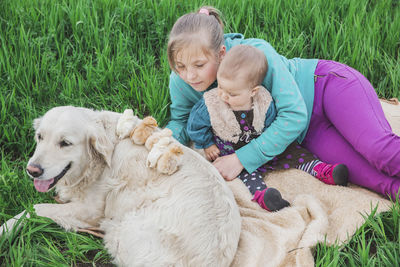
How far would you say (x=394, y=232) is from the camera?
2.66 m

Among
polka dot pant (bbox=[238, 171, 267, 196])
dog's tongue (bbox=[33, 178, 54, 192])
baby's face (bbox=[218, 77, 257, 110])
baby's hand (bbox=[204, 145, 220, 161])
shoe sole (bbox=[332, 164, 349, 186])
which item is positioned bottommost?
polka dot pant (bbox=[238, 171, 267, 196])

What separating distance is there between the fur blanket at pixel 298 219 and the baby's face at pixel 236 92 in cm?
65

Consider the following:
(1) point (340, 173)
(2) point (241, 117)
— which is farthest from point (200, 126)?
(1) point (340, 173)

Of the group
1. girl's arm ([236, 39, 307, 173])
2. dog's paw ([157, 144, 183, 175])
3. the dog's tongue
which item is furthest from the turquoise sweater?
the dog's tongue

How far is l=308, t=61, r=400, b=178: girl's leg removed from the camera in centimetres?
289

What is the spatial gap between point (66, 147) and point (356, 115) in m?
2.23

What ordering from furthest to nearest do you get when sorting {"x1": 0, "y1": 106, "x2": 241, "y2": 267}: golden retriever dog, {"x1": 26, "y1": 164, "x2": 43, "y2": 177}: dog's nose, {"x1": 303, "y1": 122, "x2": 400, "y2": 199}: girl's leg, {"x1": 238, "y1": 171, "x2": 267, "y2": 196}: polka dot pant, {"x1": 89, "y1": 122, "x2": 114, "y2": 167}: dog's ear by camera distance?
{"x1": 238, "y1": 171, "x2": 267, "y2": 196}: polka dot pant, {"x1": 303, "y1": 122, "x2": 400, "y2": 199}: girl's leg, {"x1": 89, "y1": 122, "x2": 114, "y2": 167}: dog's ear, {"x1": 26, "y1": 164, "x2": 43, "y2": 177}: dog's nose, {"x1": 0, "y1": 106, "x2": 241, "y2": 267}: golden retriever dog

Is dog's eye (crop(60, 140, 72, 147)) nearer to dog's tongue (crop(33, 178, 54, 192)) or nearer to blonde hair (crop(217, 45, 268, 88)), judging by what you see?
dog's tongue (crop(33, 178, 54, 192))

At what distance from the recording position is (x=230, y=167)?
329 centimetres

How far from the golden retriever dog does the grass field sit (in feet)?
1.63

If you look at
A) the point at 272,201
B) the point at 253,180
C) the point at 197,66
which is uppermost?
the point at 197,66

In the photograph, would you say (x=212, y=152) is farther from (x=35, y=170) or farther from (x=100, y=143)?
(x=35, y=170)

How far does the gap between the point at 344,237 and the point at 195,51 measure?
1.77 metres

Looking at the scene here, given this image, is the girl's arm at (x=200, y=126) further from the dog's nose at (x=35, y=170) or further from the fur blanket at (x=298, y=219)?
the dog's nose at (x=35, y=170)
